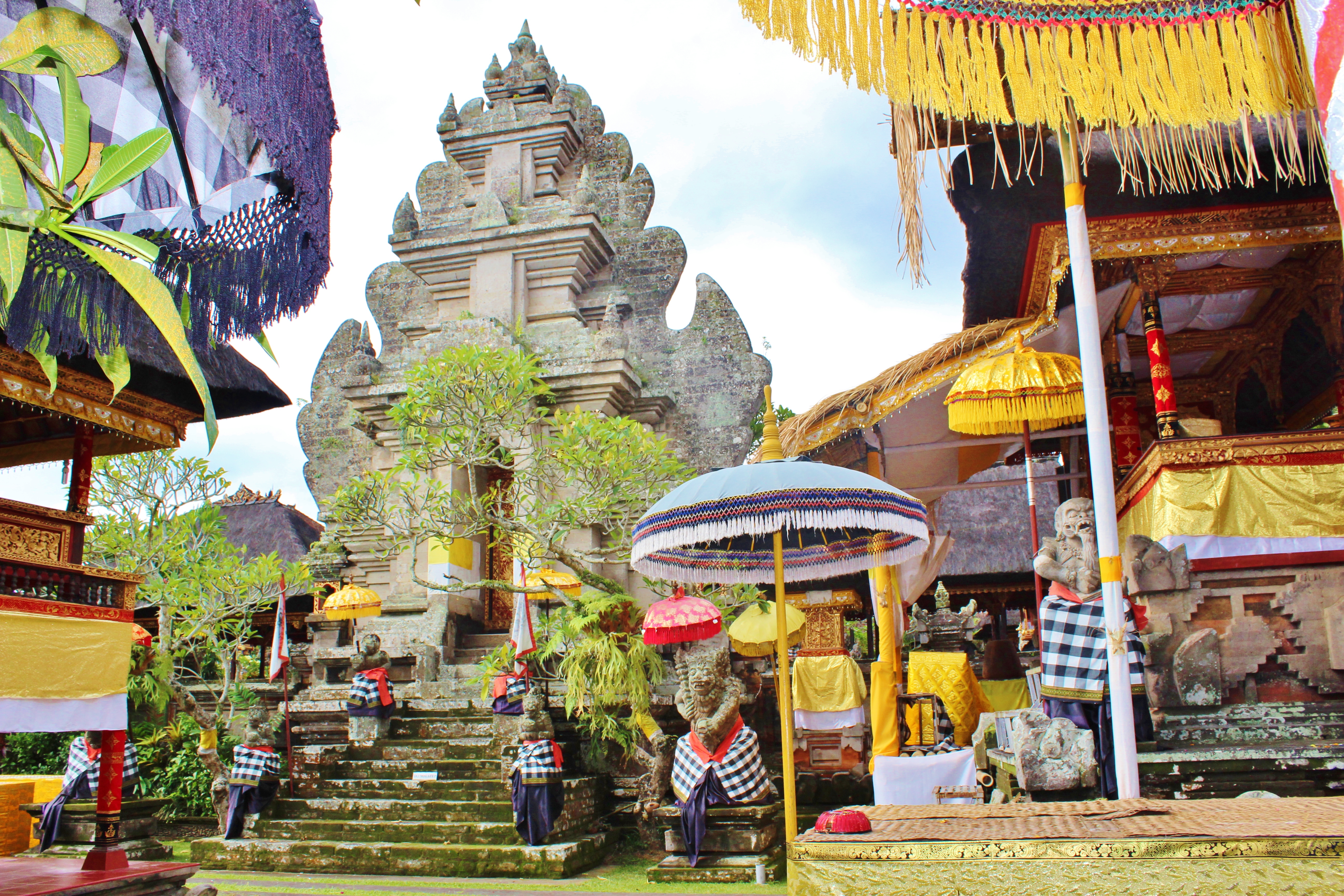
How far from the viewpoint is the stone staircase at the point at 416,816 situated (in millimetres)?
7293

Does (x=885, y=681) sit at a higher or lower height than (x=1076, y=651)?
lower

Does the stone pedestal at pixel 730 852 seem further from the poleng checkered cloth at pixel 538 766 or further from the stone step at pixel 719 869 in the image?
the poleng checkered cloth at pixel 538 766

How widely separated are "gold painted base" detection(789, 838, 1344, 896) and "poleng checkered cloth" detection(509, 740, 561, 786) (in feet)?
17.7

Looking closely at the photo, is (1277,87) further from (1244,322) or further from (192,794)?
(192,794)

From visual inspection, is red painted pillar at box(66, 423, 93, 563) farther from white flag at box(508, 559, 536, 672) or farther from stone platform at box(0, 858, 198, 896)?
white flag at box(508, 559, 536, 672)

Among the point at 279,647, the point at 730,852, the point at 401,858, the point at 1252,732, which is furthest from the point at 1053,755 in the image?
the point at 279,647

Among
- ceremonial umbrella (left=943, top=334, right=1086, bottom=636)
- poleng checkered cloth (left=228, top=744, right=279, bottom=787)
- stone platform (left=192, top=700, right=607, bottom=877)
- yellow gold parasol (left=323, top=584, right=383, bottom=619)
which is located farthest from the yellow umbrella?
yellow gold parasol (left=323, top=584, right=383, bottom=619)

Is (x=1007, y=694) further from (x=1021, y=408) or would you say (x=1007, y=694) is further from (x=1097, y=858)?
(x=1097, y=858)

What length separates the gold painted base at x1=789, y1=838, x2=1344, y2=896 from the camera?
1.93 metres

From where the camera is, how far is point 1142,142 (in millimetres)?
3988

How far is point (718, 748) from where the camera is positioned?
23.4ft

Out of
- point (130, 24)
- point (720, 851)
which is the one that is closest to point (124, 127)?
point (130, 24)

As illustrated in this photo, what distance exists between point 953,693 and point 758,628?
1897 millimetres

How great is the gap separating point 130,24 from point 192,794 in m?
9.26
